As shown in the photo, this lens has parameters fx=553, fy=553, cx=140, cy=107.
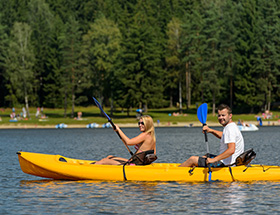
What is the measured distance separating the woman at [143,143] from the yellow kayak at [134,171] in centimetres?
25

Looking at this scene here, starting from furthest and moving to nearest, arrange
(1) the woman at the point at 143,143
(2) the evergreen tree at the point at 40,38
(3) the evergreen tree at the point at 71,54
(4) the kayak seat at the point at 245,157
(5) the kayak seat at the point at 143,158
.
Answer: (2) the evergreen tree at the point at 40,38, (3) the evergreen tree at the point at 71,54, (5) the kayak seat at the point at 143,158, (1) the woman at the point at 143,143, (4) the kayak seat at the point at 245,157

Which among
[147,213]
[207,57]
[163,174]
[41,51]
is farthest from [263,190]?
[41,51]

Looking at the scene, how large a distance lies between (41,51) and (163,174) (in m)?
65.6

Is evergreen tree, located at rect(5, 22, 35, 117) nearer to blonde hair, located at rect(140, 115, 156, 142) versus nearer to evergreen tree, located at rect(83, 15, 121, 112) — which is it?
evergreen tree, located at rect(83, 15, 121, 112)

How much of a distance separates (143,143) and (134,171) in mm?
825

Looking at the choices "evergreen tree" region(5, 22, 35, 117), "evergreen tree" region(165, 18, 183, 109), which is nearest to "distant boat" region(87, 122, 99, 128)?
"evergreen tree" region(5, 22, 35, 117)

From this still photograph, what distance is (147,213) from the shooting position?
1116 cm

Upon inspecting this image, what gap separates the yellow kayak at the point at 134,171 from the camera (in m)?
14.6

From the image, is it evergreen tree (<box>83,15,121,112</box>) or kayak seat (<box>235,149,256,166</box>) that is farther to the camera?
evergreen tree (<box>83,15,121,112</box>)

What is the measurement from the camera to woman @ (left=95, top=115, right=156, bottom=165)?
14459 mm

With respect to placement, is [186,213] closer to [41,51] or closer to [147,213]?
[147,213]

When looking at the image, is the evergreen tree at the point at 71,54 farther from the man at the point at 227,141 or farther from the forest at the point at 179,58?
the man at the point at 227,141

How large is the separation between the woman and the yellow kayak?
249 millimetres

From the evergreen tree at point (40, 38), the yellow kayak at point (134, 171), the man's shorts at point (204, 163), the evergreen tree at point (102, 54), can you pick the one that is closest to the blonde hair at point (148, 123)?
the yellow kayak at point (134, 171)
